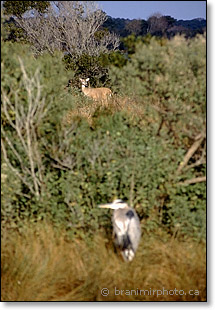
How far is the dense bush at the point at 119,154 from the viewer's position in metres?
4.20

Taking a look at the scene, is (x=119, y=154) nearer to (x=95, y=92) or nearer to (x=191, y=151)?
(x=191, y=151)

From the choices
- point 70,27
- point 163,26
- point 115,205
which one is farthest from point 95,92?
point 115,205

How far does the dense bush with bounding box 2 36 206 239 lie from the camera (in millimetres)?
4195

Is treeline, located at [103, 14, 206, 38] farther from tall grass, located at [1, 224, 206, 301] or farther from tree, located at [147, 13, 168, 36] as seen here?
tall grass, located at [1, 224, 206, 301]

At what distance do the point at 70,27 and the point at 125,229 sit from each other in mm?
3420

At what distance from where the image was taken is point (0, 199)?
4156 millimetres

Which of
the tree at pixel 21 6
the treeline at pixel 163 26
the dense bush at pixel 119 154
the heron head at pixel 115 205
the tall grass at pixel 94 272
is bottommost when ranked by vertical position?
the tall grass at pixel 94 272

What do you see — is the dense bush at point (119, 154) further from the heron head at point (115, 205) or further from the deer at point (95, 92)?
the deer at point (95, 92)

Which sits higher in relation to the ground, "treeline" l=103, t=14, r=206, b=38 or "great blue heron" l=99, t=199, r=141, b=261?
"treeline" l=103, t=14, r=206, b=38

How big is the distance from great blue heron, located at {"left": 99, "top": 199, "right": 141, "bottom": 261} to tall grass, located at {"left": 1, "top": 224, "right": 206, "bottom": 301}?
11 cm

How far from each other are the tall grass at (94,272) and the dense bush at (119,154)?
0.71ft

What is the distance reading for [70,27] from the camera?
6.25 m

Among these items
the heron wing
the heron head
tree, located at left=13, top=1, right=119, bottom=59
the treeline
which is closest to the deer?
tree, located at left=13, top=1, right=119, bottom=59

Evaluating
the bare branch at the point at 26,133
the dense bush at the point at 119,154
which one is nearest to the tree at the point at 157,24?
the dense bush at the point at 119,154
